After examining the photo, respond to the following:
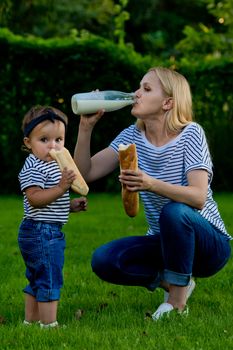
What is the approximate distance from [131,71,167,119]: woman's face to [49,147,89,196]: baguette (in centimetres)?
57

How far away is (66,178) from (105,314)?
2.98ft

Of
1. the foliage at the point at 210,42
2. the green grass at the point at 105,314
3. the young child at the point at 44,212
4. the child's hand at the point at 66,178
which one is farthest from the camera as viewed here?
the foliage at the point at 210,42

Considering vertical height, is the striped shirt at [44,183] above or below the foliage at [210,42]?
above

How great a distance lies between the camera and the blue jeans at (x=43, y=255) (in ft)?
15.9

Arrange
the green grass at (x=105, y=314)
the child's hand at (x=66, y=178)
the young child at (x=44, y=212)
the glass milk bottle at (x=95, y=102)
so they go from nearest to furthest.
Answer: the green grass at (x=105, y=314) → the child's hand at (x=66, y=178) → the young child at (x=44, y=212) → the glass milk bottle at (x=95, y=102)

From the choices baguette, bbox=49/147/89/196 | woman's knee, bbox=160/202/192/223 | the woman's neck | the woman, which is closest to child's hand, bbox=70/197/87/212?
baguette, bbox=49/147/89/196

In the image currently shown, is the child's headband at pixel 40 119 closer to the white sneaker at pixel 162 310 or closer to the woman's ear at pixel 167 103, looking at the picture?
the woman's ear at pixel 167 103

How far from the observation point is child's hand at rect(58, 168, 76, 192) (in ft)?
15.5

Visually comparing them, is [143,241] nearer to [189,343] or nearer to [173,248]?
[173,248]

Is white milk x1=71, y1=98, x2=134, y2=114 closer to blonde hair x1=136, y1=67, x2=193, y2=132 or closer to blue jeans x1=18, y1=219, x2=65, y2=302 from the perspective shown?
blonde hair x1=136, y1=67, x2=193, y2=132

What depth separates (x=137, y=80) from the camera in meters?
12.5

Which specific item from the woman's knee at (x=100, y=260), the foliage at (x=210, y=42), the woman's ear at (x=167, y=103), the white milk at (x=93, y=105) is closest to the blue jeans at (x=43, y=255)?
the woman's knee at (x=100, y=260)

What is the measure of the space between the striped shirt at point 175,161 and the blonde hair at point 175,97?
7cm

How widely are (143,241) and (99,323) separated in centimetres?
64
